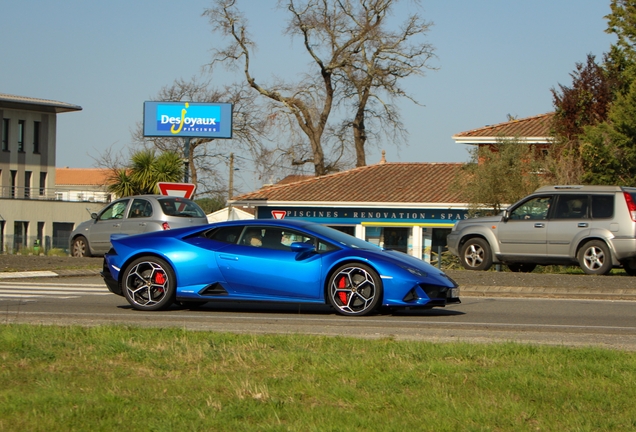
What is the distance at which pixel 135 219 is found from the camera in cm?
2142

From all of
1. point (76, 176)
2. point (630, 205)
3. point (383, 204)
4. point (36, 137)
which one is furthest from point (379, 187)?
point (76, 176)

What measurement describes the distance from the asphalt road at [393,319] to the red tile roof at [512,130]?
2391 centimetres

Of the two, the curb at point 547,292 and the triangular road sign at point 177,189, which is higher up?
the triangular road sign at point 177,189

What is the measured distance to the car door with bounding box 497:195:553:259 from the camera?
17.9 m

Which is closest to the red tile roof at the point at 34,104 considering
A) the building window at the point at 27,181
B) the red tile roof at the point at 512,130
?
the building window at the point at 27,181

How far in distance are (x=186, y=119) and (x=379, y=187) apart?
9.90 meters

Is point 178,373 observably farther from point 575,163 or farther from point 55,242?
point 55,242

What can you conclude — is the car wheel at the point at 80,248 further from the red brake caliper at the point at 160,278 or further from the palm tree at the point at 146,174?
the red brake caliper at the point at 160,278

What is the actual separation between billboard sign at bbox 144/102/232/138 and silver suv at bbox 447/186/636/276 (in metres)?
18.9

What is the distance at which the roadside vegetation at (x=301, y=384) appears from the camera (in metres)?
5.11

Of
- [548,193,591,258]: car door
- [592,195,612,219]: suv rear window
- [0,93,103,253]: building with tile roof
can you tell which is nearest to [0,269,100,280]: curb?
[548,193,591,258]: car door

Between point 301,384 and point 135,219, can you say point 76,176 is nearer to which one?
point 135,219

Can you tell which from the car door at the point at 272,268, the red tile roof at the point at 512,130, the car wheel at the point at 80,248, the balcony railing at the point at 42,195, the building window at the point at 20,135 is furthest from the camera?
the building window at the point at 20,135

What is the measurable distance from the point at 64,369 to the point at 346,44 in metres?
45.2
